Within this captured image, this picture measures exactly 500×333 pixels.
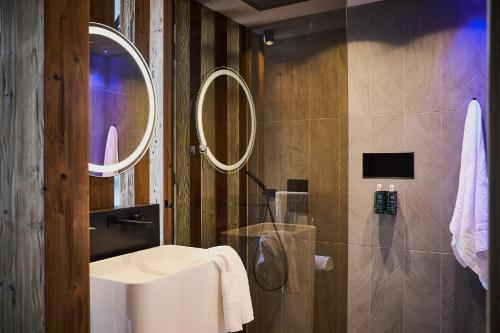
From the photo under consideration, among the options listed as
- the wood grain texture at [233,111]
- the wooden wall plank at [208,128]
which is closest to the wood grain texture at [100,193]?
the wooden wall plank at [208,128]

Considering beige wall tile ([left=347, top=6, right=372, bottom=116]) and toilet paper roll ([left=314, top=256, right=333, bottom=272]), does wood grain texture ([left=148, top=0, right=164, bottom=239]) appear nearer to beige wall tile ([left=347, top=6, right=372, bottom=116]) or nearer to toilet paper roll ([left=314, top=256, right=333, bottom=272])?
toilet paper roll ([left=314, top=256, right=333, bottom=272])

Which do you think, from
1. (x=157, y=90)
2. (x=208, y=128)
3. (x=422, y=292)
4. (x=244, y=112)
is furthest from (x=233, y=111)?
(x=422, y=292)

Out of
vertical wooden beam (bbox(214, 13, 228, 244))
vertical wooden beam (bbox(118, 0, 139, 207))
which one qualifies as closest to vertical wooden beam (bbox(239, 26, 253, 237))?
vertical wooden beam (bbox(214, 13, 228, 244))

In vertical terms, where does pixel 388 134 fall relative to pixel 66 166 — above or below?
above

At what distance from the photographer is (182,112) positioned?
7.88 feet

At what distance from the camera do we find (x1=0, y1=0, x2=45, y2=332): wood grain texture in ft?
3.52

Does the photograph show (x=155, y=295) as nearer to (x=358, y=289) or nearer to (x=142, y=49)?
(x=142, y=49)

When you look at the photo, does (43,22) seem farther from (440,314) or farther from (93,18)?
(440,314)

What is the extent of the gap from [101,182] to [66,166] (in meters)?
0.91

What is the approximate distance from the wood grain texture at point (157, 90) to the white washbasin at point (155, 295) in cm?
39

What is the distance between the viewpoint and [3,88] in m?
1.13

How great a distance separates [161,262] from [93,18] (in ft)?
4.20

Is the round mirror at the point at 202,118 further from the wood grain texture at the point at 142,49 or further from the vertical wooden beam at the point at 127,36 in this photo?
the vertical wooden beam at the point at 127,36

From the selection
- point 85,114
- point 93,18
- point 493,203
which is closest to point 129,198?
point 93,18
